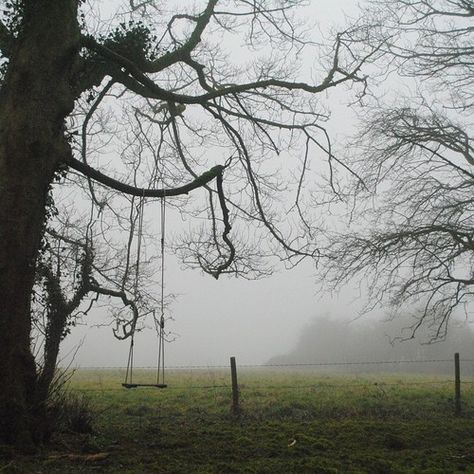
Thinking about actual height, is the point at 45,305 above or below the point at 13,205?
below

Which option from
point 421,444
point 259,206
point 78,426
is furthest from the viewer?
point 259,206

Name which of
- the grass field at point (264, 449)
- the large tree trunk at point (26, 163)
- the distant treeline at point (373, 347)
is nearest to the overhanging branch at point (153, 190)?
the large tree trunk at point (26, 163)

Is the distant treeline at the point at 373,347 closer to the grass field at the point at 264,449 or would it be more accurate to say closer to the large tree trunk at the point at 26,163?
the grass field at the point at 264,449

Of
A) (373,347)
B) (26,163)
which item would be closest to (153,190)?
(26,163)

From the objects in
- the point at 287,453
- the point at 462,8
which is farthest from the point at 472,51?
the point at 287,453

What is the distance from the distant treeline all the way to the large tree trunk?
84.2 feet

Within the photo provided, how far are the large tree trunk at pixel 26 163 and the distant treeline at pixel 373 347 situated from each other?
25662mm

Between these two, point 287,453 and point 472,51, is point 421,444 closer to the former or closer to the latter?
point 287,453

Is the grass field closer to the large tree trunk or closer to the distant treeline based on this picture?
the large tree trunk

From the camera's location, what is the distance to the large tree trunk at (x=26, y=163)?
14.7ft

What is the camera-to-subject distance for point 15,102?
4996mm

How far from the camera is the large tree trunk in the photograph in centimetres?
448

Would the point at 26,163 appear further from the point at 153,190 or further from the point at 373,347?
the point at 373,347

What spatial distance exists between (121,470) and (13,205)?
2.56m
